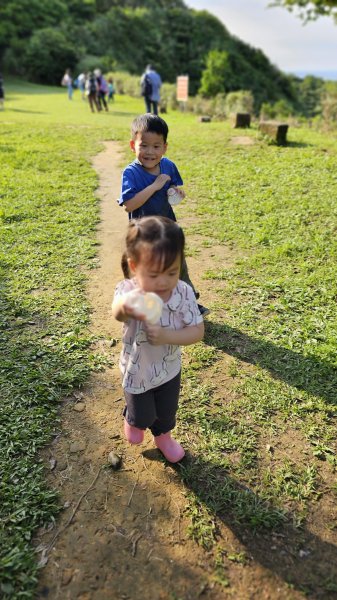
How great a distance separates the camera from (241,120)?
11.1 meters

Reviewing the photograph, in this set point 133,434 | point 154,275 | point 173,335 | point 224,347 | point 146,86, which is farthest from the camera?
point 146,86

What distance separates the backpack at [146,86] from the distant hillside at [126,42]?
1075 inches

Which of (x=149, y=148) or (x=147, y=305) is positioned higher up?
(x=149, y=148)

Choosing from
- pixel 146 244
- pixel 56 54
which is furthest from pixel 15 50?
pixel 146 244

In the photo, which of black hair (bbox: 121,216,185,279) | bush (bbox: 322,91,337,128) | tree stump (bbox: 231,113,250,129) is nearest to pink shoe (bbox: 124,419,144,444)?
black hair (bbox: 121,216,185,279)

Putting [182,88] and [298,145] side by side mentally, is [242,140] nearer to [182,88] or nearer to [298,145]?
[298,145]

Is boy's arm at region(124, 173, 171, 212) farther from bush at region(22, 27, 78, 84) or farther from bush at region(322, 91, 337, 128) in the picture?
bush at region(22, 27, 78, 84)

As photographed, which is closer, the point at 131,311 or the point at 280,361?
the point at 131,311

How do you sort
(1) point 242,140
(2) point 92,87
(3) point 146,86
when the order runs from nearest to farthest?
(1) point 242,140 → (3) point 146,86 → (2) point 92,87

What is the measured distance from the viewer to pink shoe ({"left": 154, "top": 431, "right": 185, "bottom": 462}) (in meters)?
2.24

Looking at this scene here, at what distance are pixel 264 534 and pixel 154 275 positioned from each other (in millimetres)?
1321

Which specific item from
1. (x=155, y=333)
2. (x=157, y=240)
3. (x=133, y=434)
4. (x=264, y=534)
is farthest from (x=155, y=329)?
(x=264, y=534)

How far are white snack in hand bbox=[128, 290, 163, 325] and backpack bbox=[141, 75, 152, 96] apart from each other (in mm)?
12459

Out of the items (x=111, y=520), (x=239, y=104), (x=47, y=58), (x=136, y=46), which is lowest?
(x=111, y=520)
